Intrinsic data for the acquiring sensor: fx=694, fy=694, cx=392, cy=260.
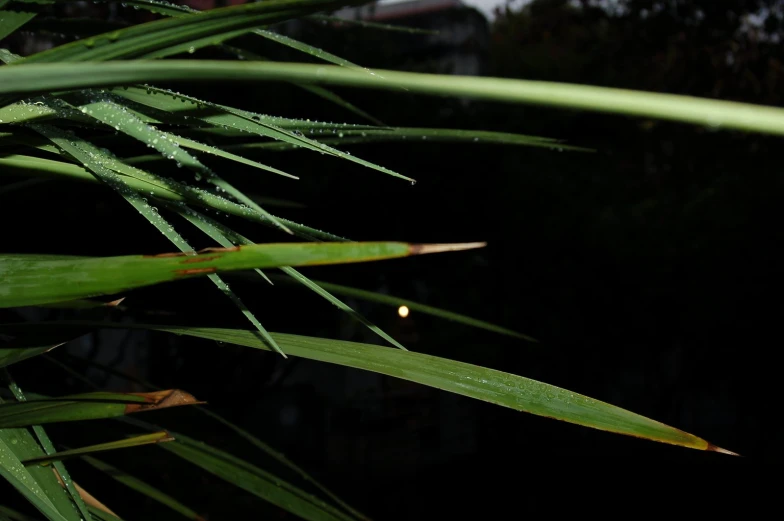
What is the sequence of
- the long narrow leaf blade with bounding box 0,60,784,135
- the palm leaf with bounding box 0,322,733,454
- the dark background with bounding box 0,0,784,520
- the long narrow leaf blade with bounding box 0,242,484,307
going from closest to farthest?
the long narrow leaf blade with bounding box 0,60,784,135 → the long narrow leaf blade with bounding box 0,242,484,307 → the palm leaf with bounding box 0,322,733,454 → the dark background with bounding box 0,0,784,520

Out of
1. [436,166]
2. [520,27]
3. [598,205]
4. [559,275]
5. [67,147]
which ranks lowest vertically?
[559,275]

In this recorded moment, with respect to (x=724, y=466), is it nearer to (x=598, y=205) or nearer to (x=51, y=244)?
(x=598, y=205)

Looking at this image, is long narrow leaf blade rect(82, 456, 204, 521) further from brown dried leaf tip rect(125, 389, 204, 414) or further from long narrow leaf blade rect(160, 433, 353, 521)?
brown dried leaf tip rect(125, 389, 204, 414)

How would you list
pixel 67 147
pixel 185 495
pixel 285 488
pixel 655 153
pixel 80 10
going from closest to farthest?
pixel 67 147 → pixel 285 488 → pixel 185 495 → pixel 80 10 → pixel 655 153

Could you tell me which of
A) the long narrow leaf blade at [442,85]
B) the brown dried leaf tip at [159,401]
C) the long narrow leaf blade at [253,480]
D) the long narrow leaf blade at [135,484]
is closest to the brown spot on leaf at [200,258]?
the long narrow leaf blade at [442,85]

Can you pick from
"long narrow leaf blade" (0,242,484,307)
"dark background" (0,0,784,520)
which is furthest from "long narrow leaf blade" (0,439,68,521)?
"dark background" (0,0,784,520)

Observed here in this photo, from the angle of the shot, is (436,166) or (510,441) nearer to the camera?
(436,166)

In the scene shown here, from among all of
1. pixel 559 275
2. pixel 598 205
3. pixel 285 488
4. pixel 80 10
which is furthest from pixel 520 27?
pixel 285 488

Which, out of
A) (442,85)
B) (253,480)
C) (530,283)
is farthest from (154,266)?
(530,283)
